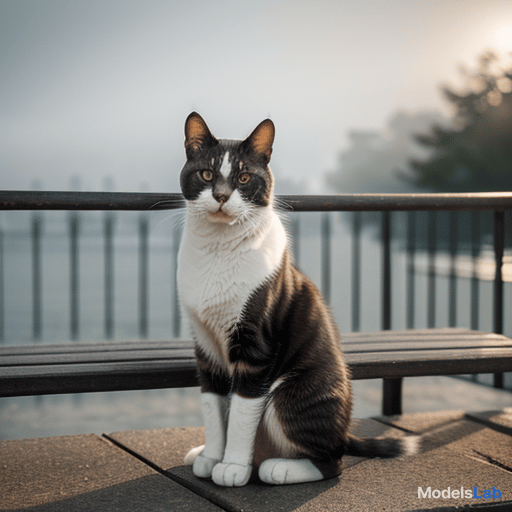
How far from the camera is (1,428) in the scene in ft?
11.7

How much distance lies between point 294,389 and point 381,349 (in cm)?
58

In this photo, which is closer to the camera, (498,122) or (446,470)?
(446,470)

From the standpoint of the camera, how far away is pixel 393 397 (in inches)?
105

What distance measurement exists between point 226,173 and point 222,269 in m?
0.29

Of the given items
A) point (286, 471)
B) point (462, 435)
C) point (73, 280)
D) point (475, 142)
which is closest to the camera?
point (286, 471)

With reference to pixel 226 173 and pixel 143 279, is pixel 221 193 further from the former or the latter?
pixel 143 279

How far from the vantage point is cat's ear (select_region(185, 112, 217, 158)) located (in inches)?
67.1

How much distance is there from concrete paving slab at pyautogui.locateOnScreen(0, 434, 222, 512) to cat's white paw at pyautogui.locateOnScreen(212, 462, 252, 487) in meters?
0.08

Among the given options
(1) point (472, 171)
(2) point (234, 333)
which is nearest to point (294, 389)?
(2) point (234, 333)

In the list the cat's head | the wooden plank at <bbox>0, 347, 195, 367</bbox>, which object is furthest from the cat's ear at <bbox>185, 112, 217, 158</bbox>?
the wooden plank at <bbox>0, 347, 195, 367</bbox>

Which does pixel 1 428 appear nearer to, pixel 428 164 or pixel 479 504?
pixel 479 504

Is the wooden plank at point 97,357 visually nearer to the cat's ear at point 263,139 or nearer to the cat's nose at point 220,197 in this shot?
the cat's nose at point 220,197

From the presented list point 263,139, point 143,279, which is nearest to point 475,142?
point 143,279

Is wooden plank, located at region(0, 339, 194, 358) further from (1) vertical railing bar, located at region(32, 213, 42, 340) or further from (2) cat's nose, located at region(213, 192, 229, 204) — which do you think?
(1) vertical railing bar, located at region(32, 213, 42, 340)
